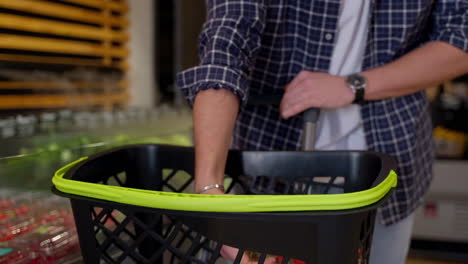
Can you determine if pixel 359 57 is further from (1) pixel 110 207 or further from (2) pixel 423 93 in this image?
(1) pixel 110 207

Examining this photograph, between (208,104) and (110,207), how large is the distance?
30 centimetres

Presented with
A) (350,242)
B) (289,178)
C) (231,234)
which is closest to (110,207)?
(231,234)

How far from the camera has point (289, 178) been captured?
854mm

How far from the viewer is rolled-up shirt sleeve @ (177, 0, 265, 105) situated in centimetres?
83

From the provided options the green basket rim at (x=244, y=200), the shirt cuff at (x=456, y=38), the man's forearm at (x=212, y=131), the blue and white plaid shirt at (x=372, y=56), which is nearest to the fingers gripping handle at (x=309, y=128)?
the blue and white plaid shirt at (x=372, y=56)

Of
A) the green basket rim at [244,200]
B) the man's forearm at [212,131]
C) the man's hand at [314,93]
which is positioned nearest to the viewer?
the green basket rim at [244,200]

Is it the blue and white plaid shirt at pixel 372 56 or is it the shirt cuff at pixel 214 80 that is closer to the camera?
the shirt cuff at pixel 214 80

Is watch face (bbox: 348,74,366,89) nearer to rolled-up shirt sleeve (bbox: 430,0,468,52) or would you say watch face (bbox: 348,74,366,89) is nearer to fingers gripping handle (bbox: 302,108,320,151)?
fingers gripping handle (bbox: 302,108,320,151)

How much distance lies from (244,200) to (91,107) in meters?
3.38

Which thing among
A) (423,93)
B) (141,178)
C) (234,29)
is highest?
(234,29)

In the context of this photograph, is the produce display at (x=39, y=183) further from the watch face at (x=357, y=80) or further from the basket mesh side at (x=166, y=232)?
the watch face at (x=357, y=80)

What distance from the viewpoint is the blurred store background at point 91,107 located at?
1026 mm

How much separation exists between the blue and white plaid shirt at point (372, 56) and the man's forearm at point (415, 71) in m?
0.03

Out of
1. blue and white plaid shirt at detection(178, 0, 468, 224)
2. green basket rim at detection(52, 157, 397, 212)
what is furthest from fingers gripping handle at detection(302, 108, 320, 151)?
green basket rim at detection(52, 157, 397, 212)
